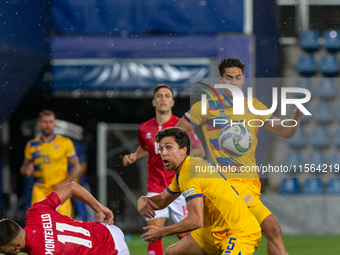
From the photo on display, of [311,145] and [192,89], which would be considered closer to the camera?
[192,89]

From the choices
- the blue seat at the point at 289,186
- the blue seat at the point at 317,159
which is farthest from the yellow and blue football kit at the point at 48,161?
the blue seat at the point at 317,159

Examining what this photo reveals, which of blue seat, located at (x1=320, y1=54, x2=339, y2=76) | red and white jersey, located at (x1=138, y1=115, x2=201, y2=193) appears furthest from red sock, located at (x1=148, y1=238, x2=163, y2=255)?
blue seat, located at (x1=320, y1=54, x2=339, y2=76)

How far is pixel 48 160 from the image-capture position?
7387 millimetres

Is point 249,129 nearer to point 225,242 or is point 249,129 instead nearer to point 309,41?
point 225,242

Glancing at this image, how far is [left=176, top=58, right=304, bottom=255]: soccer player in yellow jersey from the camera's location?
14.5 ft

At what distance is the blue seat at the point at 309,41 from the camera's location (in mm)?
12828

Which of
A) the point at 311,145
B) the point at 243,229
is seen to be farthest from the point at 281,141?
the point at 243,229

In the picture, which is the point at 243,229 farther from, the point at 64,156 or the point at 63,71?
the point at 63,71

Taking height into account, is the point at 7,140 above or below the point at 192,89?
below

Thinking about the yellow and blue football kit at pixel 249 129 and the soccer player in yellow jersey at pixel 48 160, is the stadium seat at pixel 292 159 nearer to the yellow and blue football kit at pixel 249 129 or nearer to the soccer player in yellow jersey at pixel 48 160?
the soccer player in yellow jersey at pixel 48 160

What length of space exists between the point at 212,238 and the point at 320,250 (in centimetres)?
358

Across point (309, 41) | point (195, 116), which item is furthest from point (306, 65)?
point (195, 116)

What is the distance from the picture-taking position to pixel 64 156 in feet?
24.4

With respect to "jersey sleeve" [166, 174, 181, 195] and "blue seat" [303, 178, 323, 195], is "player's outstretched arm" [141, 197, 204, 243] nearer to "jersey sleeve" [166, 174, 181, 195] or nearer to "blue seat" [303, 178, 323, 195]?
"jersey sleeve" [166, 174, 181, 195]
